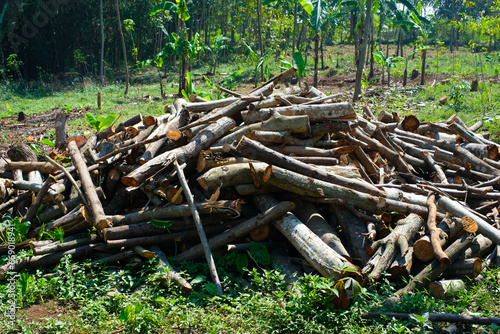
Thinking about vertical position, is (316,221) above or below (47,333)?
above

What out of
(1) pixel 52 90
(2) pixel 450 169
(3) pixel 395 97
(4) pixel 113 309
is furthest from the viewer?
(1) pixel 52 90

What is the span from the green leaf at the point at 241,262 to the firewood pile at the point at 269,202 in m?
0.14

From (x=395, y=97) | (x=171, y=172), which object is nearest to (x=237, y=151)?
(x=171, y=172)

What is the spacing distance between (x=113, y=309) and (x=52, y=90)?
895 inches

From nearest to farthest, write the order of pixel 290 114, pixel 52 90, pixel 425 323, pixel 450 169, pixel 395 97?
pixel 425 323 < pixel 290 114 < pixel 450 169 < pixel 395 97 < pixel 52 90

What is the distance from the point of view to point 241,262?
17.0 feet

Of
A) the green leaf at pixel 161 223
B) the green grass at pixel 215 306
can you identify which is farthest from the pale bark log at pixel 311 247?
the green leaf at pixel 161 223

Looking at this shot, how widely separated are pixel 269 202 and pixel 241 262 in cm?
86

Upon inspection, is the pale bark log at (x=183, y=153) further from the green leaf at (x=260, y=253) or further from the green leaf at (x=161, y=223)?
the green leaf at (x=260, y=253)

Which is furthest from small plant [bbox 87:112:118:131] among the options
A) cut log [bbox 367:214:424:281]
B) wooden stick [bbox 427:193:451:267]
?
wooden stick [bbox 427:193:451:267]

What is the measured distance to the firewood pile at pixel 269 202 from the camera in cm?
489

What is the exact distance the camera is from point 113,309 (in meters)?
4.45

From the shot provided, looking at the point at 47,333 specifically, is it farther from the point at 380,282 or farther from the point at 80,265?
the point at 380,282

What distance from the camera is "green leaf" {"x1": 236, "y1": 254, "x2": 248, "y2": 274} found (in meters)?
5.14
